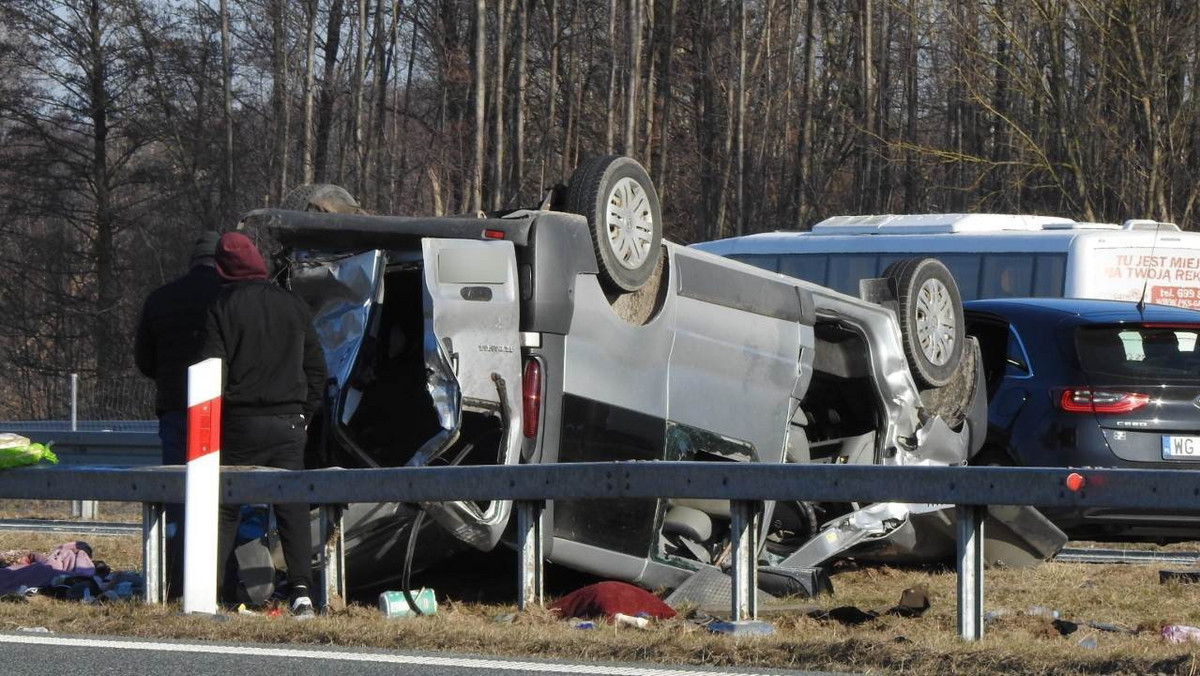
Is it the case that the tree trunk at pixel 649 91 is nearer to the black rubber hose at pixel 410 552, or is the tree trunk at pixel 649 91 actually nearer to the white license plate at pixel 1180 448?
the white license plate at pixel 1180 448

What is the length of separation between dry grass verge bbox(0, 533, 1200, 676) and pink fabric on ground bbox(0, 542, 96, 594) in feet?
2.90

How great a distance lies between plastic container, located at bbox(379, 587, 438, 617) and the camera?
690 centimetres

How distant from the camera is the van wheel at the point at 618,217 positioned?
727 centimetres

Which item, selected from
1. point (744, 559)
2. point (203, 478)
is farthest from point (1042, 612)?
point (203, 478)

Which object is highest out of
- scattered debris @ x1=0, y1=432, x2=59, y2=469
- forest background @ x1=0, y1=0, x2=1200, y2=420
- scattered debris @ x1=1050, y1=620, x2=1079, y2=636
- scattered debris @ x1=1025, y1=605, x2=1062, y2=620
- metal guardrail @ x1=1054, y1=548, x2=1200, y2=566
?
forest background @ x1=0, y1=0, x2=1200, y2=420

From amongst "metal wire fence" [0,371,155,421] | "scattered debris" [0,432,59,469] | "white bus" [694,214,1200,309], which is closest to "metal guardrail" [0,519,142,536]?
"scattered debris" [0,432,59,469]

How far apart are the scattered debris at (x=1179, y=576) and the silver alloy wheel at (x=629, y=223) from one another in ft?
11.4

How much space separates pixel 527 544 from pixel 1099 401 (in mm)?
4514

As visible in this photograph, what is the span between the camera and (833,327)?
29.3 feet

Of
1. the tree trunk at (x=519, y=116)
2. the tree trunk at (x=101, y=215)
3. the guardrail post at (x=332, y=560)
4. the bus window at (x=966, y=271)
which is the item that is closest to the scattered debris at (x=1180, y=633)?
the guardrail post at (x=332, y=560)

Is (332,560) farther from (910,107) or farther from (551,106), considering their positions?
(910,107)

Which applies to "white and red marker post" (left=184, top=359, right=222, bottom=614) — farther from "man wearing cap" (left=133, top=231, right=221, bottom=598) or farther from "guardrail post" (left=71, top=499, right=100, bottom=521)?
"guardrail post" (left=71, top=499, right=100, bottom=521)

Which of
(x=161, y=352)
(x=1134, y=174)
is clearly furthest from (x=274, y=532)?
(x=1134, y=174)

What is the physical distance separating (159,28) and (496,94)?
265 inches
